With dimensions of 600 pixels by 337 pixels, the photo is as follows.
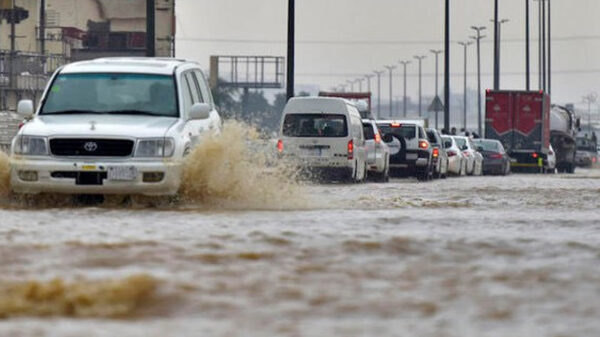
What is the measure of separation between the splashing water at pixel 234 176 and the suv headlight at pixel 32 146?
5.37ft

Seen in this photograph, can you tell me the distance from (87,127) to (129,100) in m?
1.16

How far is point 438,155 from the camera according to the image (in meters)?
44.4

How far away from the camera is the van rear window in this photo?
34.8 meters

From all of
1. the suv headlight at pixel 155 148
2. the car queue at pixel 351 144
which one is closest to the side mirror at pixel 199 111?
the suv headlight at pixel 155 148

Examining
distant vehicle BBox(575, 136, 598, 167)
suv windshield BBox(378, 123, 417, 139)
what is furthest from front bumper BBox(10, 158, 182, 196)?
distant vehicle BBox(575, 136, 598, 167)

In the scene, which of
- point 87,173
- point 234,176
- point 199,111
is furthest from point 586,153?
point 87,173

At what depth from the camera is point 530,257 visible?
12.0m

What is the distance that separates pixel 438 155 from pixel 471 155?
24.6ft

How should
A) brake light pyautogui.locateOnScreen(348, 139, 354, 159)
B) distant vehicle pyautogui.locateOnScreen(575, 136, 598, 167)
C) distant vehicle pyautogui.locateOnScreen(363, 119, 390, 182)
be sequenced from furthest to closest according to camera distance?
distant vehicle pyautogui.locateOnScreen(575, 136, 598, 167)
distant vehicle pyautogui.locateOnScreen(363, 119, 390, 182)
brake light pyautogui.locateOnScreen(348, 139, 354, 159)

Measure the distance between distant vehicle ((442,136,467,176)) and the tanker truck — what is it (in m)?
23.0

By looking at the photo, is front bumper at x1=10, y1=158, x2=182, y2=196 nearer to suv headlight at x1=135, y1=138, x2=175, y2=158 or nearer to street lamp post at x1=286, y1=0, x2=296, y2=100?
suv headlight at x1=135, y1=138, x2=175, y2=158

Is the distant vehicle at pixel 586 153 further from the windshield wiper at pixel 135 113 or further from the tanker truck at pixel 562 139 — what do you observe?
the windshield wiper at pixel 135 113

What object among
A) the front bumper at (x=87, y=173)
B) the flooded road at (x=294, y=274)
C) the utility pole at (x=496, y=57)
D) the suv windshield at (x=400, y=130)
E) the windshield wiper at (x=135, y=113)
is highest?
the utility pole at (x=496, y=57)

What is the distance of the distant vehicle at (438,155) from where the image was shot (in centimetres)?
4406
